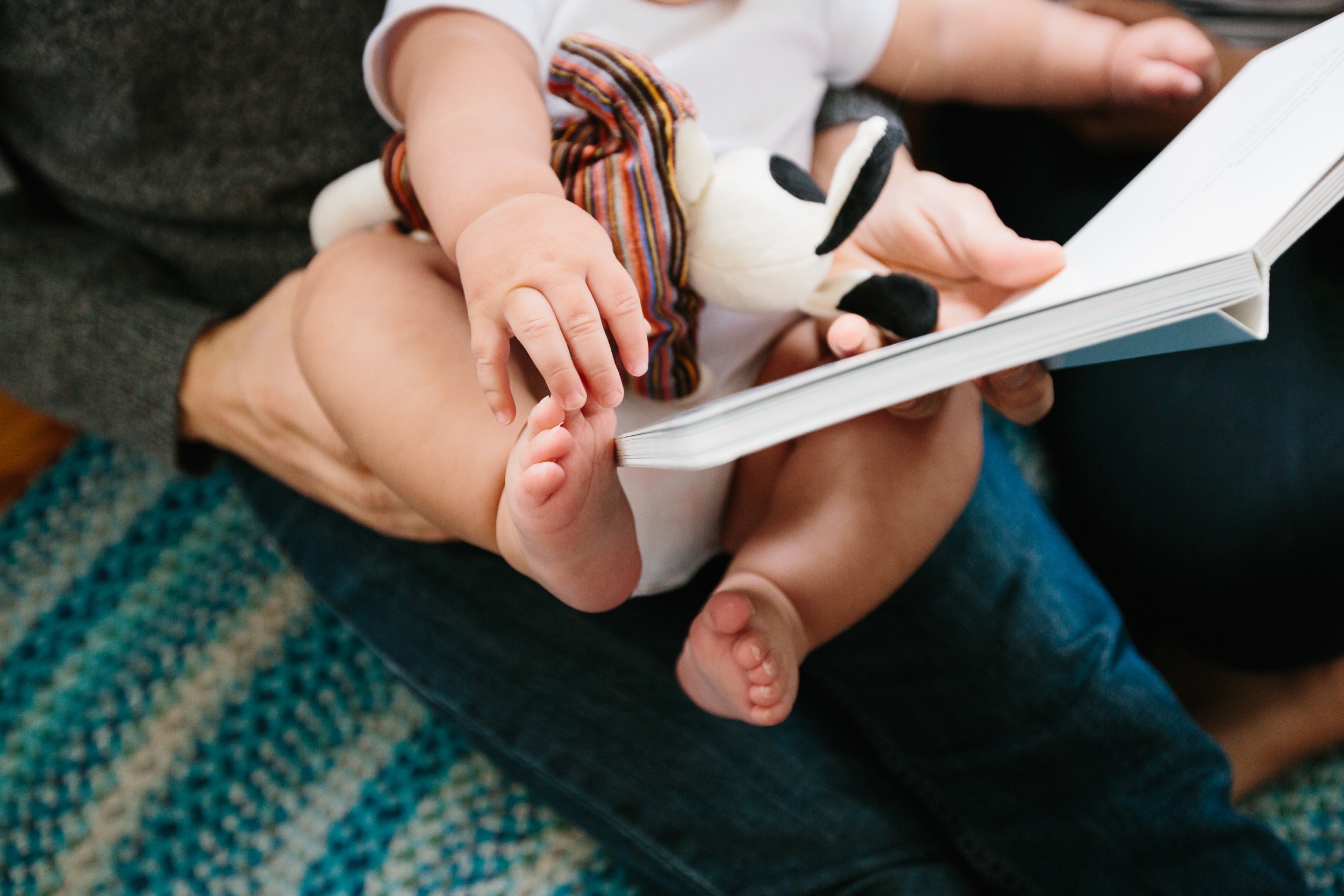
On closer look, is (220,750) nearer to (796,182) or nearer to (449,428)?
(449,428)

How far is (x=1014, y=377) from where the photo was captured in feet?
1.10

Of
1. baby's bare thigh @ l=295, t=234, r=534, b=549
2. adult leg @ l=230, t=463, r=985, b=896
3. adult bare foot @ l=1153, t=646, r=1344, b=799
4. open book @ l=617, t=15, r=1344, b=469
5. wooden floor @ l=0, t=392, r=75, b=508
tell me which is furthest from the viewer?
wooden floor @ l=0, t=392, r=75, b=508

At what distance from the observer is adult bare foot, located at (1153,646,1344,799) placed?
61cm

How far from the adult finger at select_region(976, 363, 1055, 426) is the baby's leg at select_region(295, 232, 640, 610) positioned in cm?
15

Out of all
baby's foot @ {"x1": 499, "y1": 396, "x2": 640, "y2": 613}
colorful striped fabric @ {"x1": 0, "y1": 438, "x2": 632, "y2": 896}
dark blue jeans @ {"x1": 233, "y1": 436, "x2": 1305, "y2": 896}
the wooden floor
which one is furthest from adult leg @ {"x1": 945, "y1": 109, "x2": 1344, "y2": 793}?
the wooden floor

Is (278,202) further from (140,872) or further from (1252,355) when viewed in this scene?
(1252,355)

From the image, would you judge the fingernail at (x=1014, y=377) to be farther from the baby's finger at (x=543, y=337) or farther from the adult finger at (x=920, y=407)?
the baby's finger at (x=543, y=337)

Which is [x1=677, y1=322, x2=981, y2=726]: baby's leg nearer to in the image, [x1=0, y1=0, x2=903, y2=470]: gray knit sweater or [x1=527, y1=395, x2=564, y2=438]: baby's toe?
[x1=527, y1=395, x2=564, y2=438]: baby's toe

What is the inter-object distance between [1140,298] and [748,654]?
19cm

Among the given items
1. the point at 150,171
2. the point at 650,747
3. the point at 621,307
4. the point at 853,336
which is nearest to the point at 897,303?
the point at 853,336

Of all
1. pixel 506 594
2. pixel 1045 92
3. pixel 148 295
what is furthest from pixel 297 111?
pixel 1045 92

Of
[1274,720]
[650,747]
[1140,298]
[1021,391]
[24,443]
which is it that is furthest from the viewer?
[24,443]

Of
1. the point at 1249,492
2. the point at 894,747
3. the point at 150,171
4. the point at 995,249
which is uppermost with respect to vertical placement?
the point at 995,249

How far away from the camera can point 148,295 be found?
0.58m
